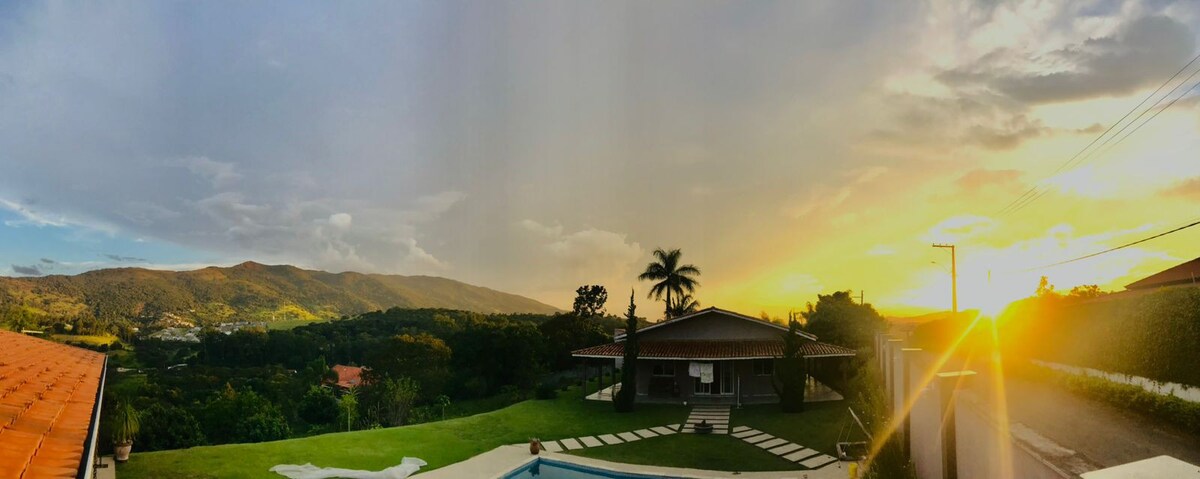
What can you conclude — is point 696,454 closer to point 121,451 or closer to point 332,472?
point 332,472

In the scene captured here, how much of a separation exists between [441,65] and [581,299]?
4006 centimetres

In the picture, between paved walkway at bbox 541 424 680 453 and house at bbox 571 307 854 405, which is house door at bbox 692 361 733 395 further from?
paved walkway at bbox 541 424 680 453

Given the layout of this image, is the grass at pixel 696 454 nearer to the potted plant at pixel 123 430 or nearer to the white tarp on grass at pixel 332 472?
the white tarp on grass at pixel 332 472

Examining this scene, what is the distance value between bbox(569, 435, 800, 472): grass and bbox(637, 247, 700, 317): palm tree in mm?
27513

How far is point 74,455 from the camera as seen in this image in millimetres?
4578

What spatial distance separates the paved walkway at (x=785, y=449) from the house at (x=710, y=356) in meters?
4.73

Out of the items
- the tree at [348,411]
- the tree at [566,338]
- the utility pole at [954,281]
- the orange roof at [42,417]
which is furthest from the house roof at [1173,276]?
the tree at [348,411]

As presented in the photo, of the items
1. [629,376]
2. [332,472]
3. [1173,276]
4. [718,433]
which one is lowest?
[332,472]

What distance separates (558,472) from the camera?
16625 millimetres

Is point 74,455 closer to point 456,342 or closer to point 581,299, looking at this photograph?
point 456,342

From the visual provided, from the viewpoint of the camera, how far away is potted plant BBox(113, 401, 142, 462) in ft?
45.7

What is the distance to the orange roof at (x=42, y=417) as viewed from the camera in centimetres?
411

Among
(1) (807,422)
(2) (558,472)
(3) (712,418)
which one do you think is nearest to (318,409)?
(2) (558,472)

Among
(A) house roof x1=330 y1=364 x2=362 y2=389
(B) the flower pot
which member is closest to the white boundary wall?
(B) the flower pot
